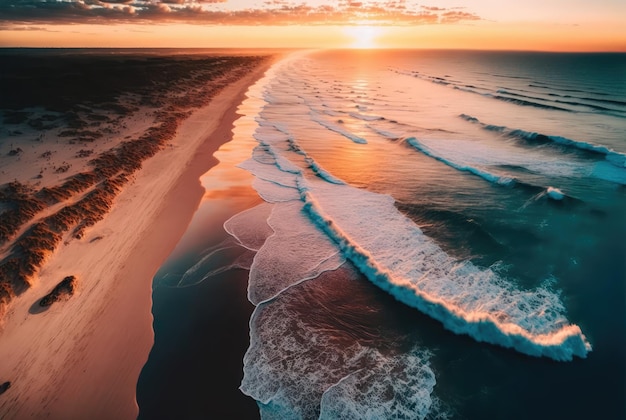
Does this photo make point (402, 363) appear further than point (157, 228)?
No

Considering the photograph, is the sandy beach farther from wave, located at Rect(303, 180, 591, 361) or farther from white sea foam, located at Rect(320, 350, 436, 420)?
wave, located at Rect(303, 180, 591, 361)

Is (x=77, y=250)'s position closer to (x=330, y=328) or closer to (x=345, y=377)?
(x=330, y=328)

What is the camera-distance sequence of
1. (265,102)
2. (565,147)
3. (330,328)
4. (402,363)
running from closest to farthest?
(402,363) → (330,328) → (565,147) → (265,102)

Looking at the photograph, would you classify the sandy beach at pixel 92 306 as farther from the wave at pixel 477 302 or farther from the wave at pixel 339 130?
the wave at pixel 339 130

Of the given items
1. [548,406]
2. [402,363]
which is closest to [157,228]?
[402,363]

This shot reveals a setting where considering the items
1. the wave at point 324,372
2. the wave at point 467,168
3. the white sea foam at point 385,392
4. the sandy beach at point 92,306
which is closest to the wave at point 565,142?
the wave at point 467,168

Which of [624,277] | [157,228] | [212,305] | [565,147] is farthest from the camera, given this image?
[565,147]

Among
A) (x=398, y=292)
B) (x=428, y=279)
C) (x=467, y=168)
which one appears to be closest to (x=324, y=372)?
(x=398, y=292)
